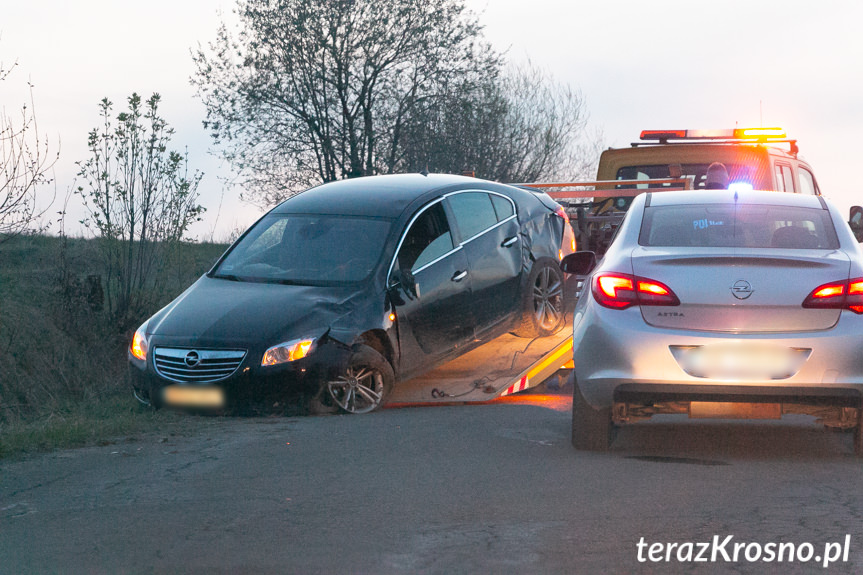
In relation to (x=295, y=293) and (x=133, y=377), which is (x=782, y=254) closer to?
(x=295, y=293)

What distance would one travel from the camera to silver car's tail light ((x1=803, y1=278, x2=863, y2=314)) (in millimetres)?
6406

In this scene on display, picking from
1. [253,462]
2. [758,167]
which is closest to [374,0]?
[758,167]

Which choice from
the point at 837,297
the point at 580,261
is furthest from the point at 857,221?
the point at 837,297

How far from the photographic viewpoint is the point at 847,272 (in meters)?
6.49

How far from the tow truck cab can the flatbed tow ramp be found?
3947 mm

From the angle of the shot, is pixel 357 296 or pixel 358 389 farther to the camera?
pixel 357 296

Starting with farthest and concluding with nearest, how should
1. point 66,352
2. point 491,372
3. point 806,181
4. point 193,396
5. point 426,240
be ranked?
point 806,181 → point 66,352 → point 491,372 → point 426,240 → point 193,396

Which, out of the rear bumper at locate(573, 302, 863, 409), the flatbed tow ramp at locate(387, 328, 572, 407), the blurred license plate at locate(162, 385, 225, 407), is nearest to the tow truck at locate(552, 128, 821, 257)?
the flatbed tow ramp at locate(387, 328, 572, 407)

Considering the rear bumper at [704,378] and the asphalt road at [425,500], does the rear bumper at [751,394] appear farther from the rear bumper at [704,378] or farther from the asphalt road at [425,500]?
the asphalt road at [425,500]

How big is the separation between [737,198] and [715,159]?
24.3ft

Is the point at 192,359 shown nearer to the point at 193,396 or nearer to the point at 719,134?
the point at 193,396

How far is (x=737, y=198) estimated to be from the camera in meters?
7.48

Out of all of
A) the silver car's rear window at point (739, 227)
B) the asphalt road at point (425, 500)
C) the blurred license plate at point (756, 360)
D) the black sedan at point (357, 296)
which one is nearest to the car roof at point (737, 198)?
the silver car's rear window at point (739, 227)

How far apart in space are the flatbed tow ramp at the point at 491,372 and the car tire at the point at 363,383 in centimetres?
41
